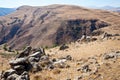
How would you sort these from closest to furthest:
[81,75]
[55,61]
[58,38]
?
[81,75] → [55,61] → [58,38]

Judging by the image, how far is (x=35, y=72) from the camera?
25.0 meters

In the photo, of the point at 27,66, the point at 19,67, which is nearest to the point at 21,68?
the point at 19,67

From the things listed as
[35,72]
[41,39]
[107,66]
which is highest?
[107,66]

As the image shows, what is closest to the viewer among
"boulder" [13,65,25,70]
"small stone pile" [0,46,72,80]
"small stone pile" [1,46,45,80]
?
"small stone pile" [1,46,45,80]

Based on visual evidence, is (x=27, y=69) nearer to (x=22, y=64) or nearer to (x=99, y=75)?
(x=22, y=64)

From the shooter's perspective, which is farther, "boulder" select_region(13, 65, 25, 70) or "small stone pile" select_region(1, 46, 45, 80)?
"boulder" select_region(13, 65, 25, 70)

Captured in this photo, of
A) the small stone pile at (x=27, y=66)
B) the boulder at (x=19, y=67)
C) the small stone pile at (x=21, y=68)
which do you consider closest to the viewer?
the small stone pile at (x=21, y=68)

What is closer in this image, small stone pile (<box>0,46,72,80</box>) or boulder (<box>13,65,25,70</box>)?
small stone pile (<box>0,46,72,80</box>)

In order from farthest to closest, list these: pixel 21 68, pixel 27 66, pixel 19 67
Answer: pixel 27 66
pixel 21 68
pixel 19 67

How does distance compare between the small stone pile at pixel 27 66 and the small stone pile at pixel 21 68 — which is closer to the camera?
the small stone pile at pixel 21 68

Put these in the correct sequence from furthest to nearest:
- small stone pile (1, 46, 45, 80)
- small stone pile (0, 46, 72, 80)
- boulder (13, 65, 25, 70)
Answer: boulder (13, 65, 25, 70) < small stone pile (0, 46, 72, 80) < small stone pile (1, 46, 45, 80)

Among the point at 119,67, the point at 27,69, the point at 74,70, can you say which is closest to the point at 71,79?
the point at 74,70

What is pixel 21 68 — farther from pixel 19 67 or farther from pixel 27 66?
pixel 27 66

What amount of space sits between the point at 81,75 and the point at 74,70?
7.43 ft
